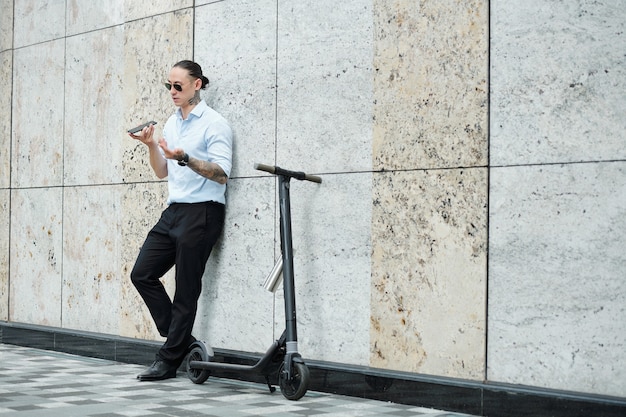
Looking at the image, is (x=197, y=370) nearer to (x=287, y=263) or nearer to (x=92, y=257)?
(x=287, y=263)

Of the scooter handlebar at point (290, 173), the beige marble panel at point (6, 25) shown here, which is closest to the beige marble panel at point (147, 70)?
the scooter handlebar at point (290, 173)

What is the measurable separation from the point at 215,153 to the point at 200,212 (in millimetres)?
406

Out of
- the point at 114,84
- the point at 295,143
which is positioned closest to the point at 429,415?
the point at 295,143

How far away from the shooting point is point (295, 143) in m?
6.42

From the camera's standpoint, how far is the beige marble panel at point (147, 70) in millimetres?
7332

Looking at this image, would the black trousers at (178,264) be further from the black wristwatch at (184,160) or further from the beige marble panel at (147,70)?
the beige marble panel at (147,70)

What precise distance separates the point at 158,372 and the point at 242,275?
33.3 inches

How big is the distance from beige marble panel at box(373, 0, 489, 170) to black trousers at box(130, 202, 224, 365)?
1.38 metres

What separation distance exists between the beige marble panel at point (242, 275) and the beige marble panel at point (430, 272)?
3.11 feet

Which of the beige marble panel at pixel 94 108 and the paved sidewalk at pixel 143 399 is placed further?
the beige marble panel at pixel 94 108

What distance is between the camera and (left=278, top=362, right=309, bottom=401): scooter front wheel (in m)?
5.63

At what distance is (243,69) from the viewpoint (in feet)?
22.4

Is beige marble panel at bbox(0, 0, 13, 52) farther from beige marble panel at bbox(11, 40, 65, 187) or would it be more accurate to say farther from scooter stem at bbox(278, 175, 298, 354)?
scooter stem at bbox(278, 175, 298, 354)

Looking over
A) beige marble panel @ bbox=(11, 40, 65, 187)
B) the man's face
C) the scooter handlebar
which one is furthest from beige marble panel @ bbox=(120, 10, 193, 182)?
the scooter handlebar
